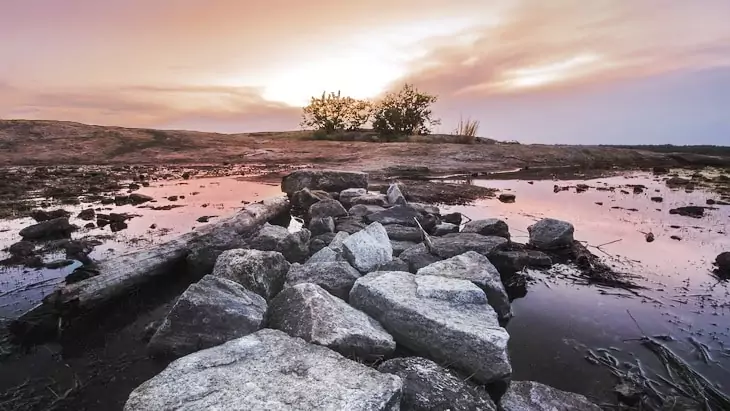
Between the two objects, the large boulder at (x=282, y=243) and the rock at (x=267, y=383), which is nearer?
the rock at (x=267, y=383)

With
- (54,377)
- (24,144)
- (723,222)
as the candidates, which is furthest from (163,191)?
(24,144)

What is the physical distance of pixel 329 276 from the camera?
5.52 meters

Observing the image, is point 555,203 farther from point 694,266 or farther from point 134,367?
point 134,367

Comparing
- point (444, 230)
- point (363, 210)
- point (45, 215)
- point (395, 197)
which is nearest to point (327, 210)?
point (363, 210)

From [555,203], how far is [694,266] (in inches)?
267

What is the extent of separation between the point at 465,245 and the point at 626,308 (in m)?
2.47

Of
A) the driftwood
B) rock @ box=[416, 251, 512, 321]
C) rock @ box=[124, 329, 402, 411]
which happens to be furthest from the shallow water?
the driftwood

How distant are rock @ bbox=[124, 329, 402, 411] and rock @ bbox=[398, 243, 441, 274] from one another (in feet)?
11.2

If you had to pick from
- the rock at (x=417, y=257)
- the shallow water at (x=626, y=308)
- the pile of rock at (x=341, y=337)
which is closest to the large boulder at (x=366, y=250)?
the pile of rock at (x=341, y=337)

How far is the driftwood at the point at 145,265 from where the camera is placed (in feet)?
16.6

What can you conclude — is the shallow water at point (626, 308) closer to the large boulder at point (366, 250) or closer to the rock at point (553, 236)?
the rock at point (553, 236)

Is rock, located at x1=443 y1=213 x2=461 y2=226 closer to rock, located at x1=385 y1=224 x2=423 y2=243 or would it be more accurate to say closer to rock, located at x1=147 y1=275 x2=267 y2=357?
rock, located at x1=385 y1=224 x2=423 y2=243

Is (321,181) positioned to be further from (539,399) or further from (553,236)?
(539,399)

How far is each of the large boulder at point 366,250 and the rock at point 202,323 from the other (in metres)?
2.02
